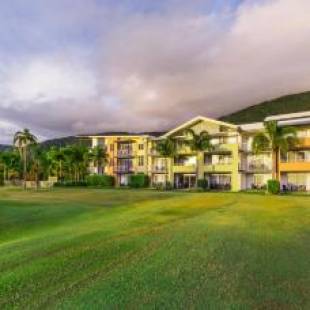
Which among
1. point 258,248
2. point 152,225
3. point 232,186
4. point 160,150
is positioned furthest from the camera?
point 160,150

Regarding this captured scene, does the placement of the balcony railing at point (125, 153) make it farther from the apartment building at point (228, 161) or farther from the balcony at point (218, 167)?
the balcony at point (218, 167)

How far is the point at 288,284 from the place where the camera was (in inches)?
412

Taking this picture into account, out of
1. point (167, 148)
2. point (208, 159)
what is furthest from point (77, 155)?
point (208, 159)

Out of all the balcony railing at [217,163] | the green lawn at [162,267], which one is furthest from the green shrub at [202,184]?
the green lawn at [162,267]

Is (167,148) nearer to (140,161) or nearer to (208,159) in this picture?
(208,159)

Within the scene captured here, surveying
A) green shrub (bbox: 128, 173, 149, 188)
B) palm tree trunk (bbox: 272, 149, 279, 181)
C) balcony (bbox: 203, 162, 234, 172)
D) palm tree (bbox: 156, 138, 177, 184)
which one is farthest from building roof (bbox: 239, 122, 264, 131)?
green shrub (bbox: 128, 173, 149, 188)

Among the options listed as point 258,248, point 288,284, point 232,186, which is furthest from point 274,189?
point 288,284

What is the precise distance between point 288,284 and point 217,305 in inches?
92.8

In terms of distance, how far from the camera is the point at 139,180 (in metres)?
78.3

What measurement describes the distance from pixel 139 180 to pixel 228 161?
57.2 ft

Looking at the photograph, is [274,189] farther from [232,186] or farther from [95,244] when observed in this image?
[95,244]

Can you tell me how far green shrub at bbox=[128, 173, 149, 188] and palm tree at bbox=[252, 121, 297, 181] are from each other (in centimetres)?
2406

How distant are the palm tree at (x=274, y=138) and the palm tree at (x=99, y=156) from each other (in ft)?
123

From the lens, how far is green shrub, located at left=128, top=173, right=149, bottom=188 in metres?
77.8
